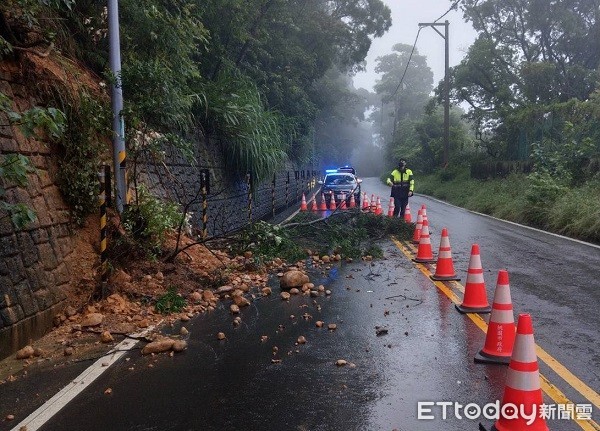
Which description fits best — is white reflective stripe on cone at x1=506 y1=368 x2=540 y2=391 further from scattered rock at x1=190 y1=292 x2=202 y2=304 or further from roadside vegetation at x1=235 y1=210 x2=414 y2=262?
roadside vegetation at x1=235 y1=210 x2=414 y2=262

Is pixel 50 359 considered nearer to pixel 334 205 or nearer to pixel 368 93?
pixel 334 205

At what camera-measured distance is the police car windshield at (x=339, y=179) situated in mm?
23422

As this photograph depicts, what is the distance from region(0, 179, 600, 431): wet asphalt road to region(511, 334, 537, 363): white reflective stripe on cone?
576 millimetres

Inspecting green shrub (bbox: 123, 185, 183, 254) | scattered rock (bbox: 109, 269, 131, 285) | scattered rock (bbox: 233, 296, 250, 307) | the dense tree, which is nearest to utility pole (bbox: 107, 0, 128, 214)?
green shrub (bbox: 123, 185, 183, 254)

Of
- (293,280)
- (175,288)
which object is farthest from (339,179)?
(175,288)

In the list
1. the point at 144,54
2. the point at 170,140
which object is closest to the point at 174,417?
the point at 170,140

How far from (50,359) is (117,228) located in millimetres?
2849

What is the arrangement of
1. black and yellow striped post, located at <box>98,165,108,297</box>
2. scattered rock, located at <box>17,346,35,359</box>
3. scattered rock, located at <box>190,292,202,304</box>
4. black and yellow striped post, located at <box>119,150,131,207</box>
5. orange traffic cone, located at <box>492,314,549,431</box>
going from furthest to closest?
black and yellow striped post, located at <box>119,150,131,207</box>
scattered rock, located at <box>190,292,202,304</box>
black and yellow striped post, located at <box>98,165,108,297</box>
scattered rock, located at <box>17,346,35,359</box>
orange traffic cone, located at <box>492,314,549,431</box>

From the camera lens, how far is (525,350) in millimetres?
3645

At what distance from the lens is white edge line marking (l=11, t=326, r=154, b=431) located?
13.2ft

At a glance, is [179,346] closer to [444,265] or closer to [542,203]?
[444,265]

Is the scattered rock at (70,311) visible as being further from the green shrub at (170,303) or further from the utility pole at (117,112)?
the utility pole at (117,112)

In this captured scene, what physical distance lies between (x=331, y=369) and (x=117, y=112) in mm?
5130

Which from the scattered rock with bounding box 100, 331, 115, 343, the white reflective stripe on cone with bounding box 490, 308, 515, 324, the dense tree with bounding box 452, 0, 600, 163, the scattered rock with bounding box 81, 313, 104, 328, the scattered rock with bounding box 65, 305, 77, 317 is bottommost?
the scattered rock with bounding box 100, 331, 115, 343
